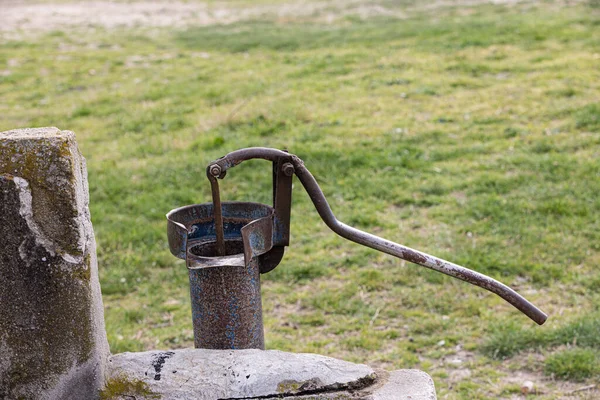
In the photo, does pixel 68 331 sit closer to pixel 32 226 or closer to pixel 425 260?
pixel 32 226

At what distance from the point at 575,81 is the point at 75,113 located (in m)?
5.48

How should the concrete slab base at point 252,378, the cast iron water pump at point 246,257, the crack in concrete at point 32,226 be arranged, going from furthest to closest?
the cast iron water pump at point 246,257 < the concrete slab base at point 252,378 < the crack in concrete at point 32,226

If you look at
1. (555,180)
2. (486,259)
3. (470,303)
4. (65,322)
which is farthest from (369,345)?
(555,180)

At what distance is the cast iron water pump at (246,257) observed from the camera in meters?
2.48

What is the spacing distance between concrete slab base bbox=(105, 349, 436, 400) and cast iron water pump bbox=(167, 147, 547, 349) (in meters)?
0.15

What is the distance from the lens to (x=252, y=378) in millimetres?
2346

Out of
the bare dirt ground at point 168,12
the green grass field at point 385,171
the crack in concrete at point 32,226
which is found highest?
the bare dirt ground at point 168,12

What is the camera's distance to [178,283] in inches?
185

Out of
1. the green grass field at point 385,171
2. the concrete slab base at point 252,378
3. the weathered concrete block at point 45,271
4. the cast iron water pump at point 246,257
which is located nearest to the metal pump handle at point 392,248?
the cast iron water pump at point 246,257

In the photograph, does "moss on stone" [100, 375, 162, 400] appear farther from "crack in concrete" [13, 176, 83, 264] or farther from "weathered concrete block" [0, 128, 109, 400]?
"crack in concrete" [13, 176, 83, 264]

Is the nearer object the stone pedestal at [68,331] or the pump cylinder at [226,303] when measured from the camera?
the stone pedestal at [68,331]

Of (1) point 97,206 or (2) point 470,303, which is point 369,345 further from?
(1) point 97,206

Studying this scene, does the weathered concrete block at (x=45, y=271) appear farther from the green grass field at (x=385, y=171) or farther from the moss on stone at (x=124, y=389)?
the green grass field at (x=385, y=171)

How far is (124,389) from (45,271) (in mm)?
472
